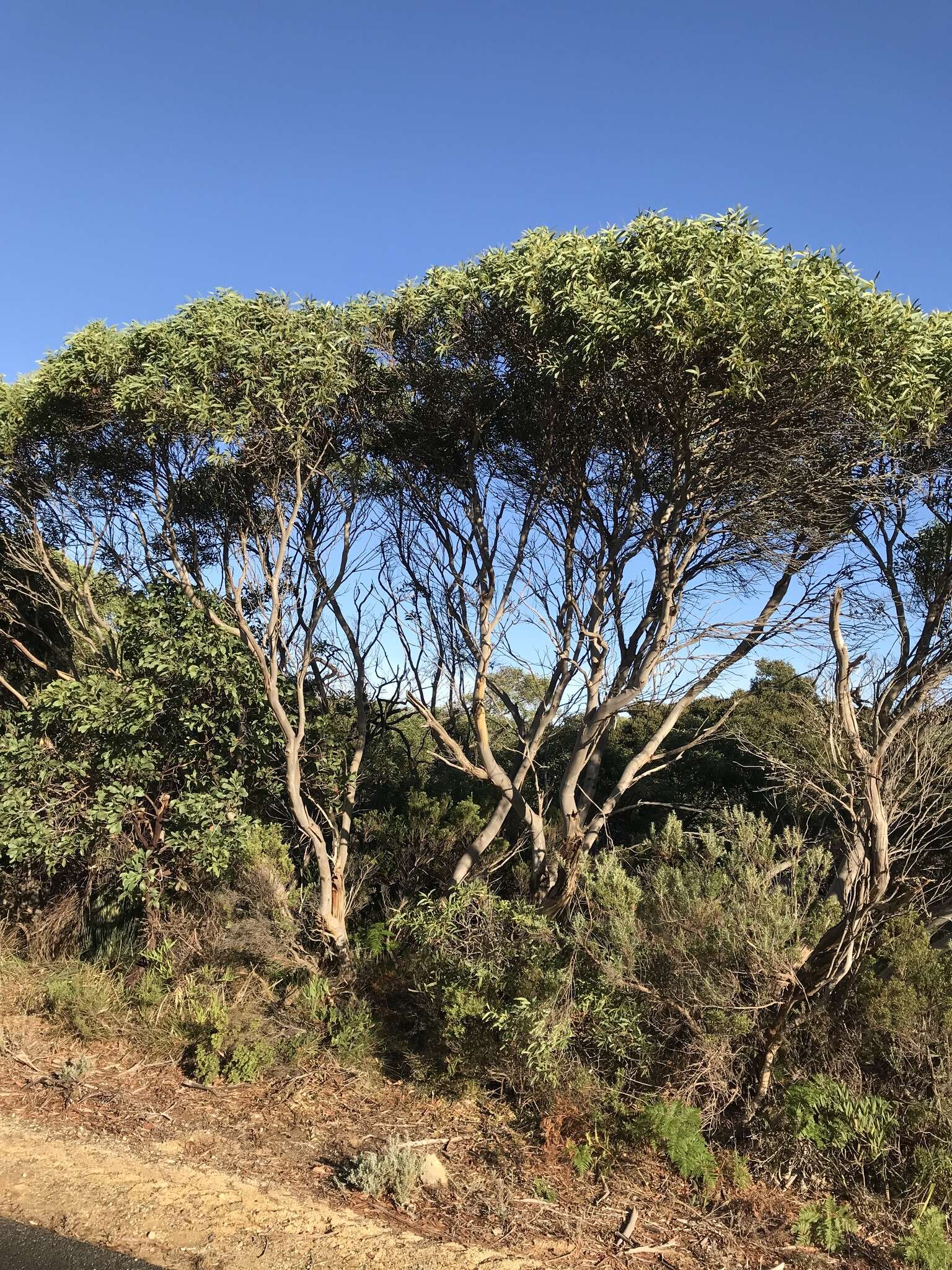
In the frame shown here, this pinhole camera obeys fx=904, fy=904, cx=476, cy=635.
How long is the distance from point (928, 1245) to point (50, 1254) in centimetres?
437

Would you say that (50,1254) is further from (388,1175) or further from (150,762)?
(150,762)

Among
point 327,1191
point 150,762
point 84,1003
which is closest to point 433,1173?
point 327,1191

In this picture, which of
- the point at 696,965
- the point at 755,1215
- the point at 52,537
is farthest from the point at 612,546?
the point at 52,537

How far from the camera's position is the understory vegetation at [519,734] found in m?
5.61

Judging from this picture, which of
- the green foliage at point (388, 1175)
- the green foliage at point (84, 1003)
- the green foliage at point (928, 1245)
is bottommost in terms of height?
the green foliage at point (84, 1003)

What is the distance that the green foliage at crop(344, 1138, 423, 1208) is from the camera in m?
5.19

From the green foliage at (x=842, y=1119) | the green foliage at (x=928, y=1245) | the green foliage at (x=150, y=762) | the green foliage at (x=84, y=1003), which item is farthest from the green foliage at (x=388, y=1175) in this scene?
the green foliage at (x=150, y=762)

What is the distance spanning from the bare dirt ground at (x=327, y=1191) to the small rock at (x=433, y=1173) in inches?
2.5

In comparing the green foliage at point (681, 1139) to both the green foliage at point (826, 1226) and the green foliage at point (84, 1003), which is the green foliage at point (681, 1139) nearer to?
the green foliage at point (826, 1226)

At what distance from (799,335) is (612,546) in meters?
2.49

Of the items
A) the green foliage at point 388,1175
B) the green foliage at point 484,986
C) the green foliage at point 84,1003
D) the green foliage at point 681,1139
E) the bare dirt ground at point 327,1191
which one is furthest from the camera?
the green foliage at point 84,1003

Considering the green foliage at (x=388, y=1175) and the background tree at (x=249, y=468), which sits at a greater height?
the background tree at (x=249, y=468)

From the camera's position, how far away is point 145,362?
8008 mm

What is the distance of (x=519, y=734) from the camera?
28.8 feet
